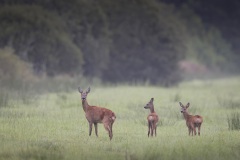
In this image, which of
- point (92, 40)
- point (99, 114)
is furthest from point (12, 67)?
point (99, 114)

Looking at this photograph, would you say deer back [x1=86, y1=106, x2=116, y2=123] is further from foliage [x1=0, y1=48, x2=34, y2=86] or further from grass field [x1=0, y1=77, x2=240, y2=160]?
foliage [x1=0, y1=48, x2=34, y2=86]

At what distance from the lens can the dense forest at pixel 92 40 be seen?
1718 inches

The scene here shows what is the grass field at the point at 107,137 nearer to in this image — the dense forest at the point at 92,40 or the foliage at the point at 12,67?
the foliage at the point at 12,67

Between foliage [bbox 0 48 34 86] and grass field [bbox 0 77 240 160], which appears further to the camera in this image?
foliage [bbox 0 48 34 86]

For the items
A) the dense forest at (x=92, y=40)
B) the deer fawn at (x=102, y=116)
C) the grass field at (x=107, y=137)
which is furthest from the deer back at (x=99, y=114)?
the dense forest at (x=92, y=40)

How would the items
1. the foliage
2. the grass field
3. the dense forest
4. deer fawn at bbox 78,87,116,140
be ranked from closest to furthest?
the grass field, deer fawn at bbox 78,87,116,140, the foliage, the dense forest

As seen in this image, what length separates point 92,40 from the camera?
4947 cm

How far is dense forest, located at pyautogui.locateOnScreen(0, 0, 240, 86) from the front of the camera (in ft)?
143

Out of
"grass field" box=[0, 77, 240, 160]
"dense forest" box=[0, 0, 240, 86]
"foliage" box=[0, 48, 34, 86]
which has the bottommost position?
"grass field" box=[0, 77, 240, 160]

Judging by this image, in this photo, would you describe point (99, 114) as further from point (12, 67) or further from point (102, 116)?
point (12, 67)

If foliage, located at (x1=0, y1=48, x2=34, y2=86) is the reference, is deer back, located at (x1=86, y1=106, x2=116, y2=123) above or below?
below

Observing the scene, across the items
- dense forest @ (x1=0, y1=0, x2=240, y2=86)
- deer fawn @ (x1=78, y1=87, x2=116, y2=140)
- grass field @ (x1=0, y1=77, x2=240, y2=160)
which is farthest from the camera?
dense forest @ (x1=0, y1=0, x2=240, y2=86)

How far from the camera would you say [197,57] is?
87.8 metres

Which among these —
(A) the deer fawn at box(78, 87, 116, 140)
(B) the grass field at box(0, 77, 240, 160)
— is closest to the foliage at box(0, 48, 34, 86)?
(B) the grass field at box(0, 77, 240, 160)
